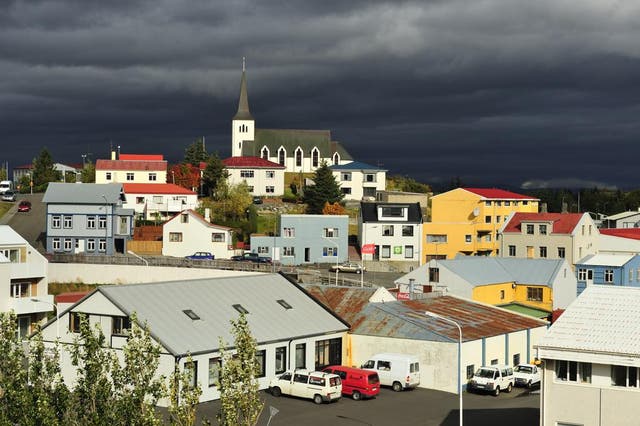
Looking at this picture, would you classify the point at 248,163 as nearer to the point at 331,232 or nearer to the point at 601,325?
the point at 331,232

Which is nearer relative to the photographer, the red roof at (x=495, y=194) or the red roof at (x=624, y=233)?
the red roof at (x=624, y=233)

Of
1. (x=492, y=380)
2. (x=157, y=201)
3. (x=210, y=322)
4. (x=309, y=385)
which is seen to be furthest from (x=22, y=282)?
(x=157, y=201)

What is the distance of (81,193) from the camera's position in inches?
3440

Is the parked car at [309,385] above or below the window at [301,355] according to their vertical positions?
below

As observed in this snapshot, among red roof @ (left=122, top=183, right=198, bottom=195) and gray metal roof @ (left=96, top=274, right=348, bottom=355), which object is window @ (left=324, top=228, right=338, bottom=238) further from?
gray metal roof @ (left=96, top=274, right=348, bottom=355)

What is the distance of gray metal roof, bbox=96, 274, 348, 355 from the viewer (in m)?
42.8

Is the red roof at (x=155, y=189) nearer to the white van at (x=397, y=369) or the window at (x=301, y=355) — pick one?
the window at (x=301, y=355)

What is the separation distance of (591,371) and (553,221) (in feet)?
192

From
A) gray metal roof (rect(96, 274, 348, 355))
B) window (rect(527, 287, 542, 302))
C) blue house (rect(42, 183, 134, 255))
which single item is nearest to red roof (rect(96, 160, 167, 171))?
blue house (rect(42, 183, 134, 255))

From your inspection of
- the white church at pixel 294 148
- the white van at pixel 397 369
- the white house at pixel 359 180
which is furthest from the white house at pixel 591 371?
the white church at pixel 294 148

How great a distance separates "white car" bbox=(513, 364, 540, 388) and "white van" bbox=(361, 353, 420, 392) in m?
5.08

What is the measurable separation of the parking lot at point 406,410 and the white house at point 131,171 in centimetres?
7148

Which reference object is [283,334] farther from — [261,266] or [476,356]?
[261,266]

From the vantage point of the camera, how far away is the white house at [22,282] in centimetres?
5781
